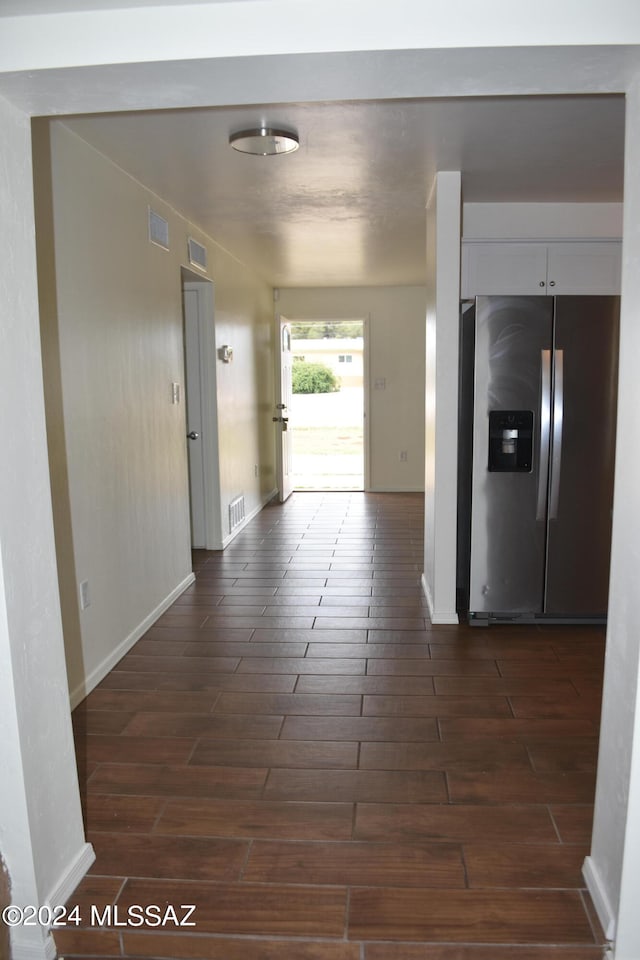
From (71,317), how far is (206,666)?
170 cm

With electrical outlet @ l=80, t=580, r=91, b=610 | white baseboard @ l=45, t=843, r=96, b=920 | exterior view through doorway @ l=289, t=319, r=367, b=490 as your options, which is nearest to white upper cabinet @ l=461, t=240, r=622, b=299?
electrical outlet @ l=80, t=580, r=91, b=610

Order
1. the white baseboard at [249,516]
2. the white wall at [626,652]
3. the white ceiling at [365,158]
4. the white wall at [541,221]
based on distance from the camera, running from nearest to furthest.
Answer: the white wall at [626,652]
the white ceiling at [365,158]
the white wall at [541,221]
the white baseboard at [249,516]

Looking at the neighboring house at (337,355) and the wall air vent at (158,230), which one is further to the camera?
the neighboring house at (337,355)

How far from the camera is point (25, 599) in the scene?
1.70 meters

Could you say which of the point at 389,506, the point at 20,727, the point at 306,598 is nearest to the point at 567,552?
the point at 306,598

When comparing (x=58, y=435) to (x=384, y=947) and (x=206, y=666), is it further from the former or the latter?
(x=384, y=947)

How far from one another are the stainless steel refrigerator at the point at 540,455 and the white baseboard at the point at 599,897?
2006 mm

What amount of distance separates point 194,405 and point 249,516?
5.39 ft

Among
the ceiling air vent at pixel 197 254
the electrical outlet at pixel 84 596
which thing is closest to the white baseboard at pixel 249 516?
the ceiling air vent at pixel 197 254

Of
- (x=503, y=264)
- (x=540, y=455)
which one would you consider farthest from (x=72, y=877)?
(x=503, y=264)

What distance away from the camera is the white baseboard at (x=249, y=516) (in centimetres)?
581

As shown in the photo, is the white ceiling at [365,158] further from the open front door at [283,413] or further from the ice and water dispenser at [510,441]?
the open front door at [283,413]

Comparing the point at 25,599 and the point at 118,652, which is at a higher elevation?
the point at 25,599

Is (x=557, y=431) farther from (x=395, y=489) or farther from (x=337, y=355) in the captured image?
(x=337, y=355)
